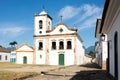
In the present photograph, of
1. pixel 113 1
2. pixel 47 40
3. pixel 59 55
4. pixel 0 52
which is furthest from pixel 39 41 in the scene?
pixel 113 1

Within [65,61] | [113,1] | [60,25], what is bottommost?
[65,61]

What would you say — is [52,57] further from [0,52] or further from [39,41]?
[0,52]

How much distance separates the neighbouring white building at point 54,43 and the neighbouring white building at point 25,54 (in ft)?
3.67

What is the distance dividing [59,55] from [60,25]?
5.83 m

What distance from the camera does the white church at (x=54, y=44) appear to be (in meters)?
43.7

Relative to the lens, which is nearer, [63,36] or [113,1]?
[113,1]

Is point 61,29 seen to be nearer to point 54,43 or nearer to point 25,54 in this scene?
point 54,43

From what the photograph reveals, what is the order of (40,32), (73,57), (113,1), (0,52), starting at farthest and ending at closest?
(0,52), (40,32), (73,57), (113,1)

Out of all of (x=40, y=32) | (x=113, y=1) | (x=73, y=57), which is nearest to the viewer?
(x=113, y=1)

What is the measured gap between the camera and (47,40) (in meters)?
45.3

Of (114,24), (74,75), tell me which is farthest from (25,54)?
(114,24)

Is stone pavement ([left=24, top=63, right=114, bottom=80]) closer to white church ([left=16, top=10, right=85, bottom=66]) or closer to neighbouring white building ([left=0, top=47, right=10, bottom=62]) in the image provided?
white church ([left=16, top=10, right=85, bottom=66])

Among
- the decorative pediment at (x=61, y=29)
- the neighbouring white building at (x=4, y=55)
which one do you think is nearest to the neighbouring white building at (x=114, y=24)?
the decorative pediment at (x=61, y=29)

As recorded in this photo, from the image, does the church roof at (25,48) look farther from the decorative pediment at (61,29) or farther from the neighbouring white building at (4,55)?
the neighbouring white building at (4,55)
